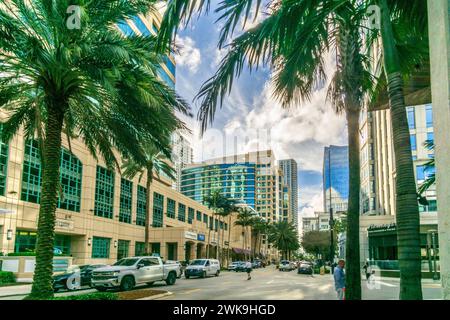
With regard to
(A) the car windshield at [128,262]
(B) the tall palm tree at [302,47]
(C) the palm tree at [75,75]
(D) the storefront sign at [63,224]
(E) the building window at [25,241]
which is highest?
(C) the palm tree at [75,75]

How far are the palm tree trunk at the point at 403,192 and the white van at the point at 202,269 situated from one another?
3247cm

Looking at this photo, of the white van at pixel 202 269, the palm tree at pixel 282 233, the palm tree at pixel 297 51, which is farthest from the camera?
the palm tree at pixel 282 233

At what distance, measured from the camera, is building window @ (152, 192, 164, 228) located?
6034cm

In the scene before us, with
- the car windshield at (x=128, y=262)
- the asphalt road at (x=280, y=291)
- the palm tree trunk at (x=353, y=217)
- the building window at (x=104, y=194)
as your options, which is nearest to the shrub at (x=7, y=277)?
the car windshield at (x=128, y=262)

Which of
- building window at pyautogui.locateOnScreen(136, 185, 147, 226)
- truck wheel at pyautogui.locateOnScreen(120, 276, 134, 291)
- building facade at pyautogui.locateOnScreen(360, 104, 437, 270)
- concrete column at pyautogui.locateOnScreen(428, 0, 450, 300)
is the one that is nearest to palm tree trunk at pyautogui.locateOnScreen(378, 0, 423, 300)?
concrete column at pyautogui.locateOnScreen(428, 0, 450, 300)

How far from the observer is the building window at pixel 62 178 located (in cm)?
3450

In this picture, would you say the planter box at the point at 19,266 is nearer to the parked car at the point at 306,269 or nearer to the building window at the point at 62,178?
the building window at the point at 62,178

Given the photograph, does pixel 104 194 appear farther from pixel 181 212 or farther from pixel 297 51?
pixel 297 51

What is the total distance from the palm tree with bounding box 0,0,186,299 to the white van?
25244mm

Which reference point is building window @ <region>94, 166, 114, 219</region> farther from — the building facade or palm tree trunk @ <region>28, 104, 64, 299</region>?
palm tree trunk @ <region>28, 104, 64, 299</region>

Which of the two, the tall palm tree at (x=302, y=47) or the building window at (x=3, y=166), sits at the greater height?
the building window at (x=3, y=166)

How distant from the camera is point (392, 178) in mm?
63562

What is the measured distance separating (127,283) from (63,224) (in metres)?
20.5
